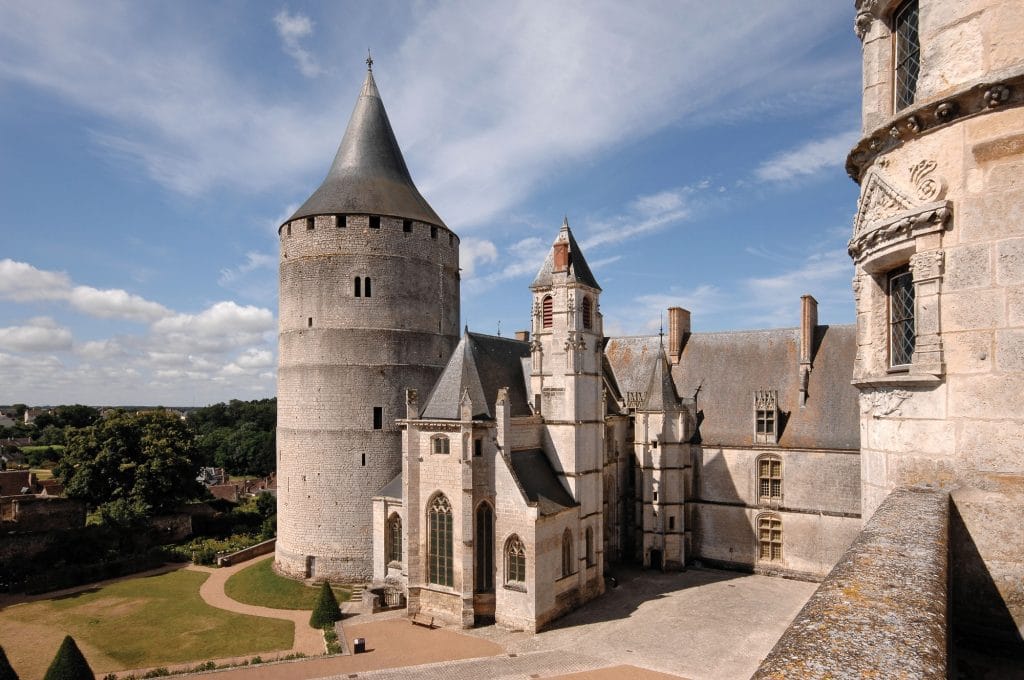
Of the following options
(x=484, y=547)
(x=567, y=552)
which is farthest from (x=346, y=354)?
(x=567, y=552)

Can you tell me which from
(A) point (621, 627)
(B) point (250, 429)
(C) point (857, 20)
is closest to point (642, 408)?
(A) point (621, 627)

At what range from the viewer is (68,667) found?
58.1ft

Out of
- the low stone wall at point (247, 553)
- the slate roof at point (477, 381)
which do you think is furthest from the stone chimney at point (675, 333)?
the low stone wall at point (247, 553)

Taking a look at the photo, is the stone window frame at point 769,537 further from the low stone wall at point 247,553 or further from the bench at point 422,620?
the low stone wall at point 247,553

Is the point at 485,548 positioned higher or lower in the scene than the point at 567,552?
higher

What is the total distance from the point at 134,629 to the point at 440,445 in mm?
15015

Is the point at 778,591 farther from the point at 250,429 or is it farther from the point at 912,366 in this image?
the point at 250,429

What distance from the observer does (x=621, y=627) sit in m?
22.9

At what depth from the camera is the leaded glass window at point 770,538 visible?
29672 millimetres

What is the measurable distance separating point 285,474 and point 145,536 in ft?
44.7

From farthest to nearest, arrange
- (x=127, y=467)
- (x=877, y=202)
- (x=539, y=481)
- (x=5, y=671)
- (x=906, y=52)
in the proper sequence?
1. (x=127, y=467)
2. (x=539, y=481)
3. (x=5, y=671)
4. (x=906, y=52)
5. (x=877, y=202)

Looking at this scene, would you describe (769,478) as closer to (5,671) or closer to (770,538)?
(770,538)

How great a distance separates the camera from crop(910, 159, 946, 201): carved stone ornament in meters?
6.34

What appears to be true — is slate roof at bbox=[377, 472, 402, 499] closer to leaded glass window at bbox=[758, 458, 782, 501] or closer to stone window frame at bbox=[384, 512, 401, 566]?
stone window frame at bbox=[384, 512, 401, 566]
